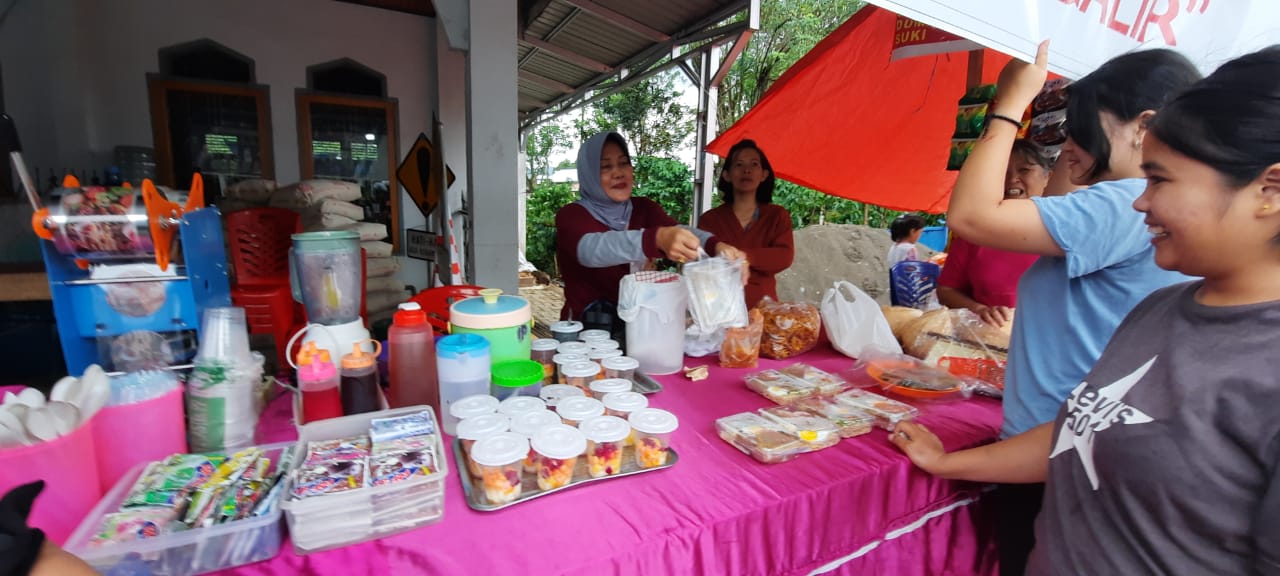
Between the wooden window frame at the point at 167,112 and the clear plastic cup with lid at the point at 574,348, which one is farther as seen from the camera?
the wooden window frame at the point at 167,112

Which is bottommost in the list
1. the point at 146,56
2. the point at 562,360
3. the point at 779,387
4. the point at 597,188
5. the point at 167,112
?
the point at 779,387

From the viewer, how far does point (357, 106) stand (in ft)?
19.9

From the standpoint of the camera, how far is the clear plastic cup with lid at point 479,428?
1.07 meters

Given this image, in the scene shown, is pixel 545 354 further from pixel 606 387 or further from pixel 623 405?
pixel 623 405

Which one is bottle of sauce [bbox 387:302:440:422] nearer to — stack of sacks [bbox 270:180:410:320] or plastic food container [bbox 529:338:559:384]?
plastic food container [bbox 529:338:559:384]

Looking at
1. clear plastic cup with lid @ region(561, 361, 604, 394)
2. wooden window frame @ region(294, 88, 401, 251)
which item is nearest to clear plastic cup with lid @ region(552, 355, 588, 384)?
clear plastic cup with lid @ region(561, 361, 604, 394)

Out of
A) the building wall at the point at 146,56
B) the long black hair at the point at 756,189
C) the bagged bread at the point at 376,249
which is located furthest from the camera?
the bagged bread at the point at 376,249

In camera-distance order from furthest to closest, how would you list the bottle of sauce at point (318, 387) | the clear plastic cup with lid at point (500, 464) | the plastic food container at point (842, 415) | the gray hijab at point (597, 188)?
the gray hijab at point (597, 188) < the plastic food container at point (842, 415) < the bottle of sauce at point (318, 387) < the clear plastic cup with lid at point (500, 464)

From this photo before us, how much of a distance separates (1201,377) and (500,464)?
1184mm

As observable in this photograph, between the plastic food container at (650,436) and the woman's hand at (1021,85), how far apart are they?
107 centimetres

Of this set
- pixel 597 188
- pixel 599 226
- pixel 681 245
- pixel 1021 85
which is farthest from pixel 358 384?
pixel 1021 85

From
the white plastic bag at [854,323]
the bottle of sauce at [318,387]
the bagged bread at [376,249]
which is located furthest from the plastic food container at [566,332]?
the bagged bread at [376,249]

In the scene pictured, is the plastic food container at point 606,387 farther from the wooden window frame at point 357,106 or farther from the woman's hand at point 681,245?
the wooden window frame at point 357,106

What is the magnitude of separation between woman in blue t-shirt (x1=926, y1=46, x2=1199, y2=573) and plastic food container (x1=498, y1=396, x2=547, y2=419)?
106 cm
